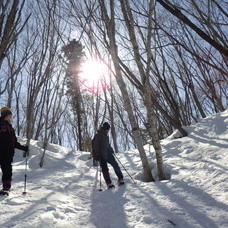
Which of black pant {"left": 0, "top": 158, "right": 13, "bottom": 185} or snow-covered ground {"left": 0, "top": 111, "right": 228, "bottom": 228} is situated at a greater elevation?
black pant {"left": 0, "top": 158, "right": 13, "bottom": 185}

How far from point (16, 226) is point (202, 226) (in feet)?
6.26

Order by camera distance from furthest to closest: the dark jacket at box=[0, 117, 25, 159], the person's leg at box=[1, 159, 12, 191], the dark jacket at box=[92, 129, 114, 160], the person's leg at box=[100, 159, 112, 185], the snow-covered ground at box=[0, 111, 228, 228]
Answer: the dark jacket at box=[92, 129, 114, 160] < the person's leg at box=[100, 159, 112, 185] < the dark jacket at box=[0, 117, 25, 159] < the person's leg at box=[1, 159, 12, 191] < the snow-covered ground at box=[0, 111, 228, 228]

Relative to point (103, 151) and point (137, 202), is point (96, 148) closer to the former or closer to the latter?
point (103, 151)

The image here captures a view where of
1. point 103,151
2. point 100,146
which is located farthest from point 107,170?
point 100,146

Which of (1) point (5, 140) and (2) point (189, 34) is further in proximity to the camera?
(2) point (189, 34)

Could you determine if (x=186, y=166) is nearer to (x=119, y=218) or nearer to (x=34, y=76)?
(x=119, y=218)

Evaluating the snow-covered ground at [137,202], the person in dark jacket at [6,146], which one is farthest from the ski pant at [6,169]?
the snow-covered ground at [137,202]

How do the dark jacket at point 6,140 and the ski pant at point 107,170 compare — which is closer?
the dark jacket at point 6,140

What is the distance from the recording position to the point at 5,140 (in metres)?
3.62

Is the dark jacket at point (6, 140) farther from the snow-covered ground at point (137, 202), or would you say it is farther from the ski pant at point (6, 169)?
the snow-covered ground at point (137, 202)

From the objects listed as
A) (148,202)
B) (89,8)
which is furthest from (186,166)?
(89,8)

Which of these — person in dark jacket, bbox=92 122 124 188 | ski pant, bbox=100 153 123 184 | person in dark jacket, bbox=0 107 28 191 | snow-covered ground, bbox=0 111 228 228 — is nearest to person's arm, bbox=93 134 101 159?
person in dark jacket, bbox=92 122 124 188

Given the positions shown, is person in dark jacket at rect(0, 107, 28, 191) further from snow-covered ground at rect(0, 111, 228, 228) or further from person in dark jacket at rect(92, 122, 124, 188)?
person in dark jacket at rect(92, 122, 124, 188)

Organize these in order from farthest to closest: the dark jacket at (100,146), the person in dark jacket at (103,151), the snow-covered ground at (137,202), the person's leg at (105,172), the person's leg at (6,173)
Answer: the dark jacket at (100,146)
the person in dark jacket at (103,151)
the person's leg at (105,172)
the person's leg at (6,173)
the snow-covered ground at (137,202)
